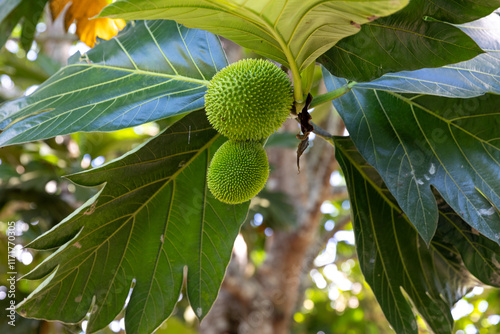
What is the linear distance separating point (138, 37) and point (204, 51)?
20 centimetres

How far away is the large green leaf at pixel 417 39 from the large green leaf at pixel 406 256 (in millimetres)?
314

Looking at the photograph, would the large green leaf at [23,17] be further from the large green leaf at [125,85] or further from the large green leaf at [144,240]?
the large green leaf at [144,240]

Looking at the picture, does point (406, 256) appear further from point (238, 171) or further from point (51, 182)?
point (51, 182)

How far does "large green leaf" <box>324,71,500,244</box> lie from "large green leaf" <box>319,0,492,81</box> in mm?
213

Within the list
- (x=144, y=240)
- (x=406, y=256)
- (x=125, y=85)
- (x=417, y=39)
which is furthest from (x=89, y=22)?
(x=406, y=256)

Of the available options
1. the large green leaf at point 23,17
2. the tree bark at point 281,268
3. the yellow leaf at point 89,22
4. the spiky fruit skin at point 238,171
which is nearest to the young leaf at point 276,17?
the spiky fruit skin at point 238,171

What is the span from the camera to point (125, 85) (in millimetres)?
1153

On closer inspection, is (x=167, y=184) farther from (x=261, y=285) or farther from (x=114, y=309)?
(x=261, y=285)

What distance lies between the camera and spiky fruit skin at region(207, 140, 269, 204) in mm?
979

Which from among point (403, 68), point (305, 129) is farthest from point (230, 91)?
point (403, 68)

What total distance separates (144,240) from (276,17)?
2.28 ft

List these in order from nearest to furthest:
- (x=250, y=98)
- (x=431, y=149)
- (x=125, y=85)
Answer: (x=250, y=98)
(x=431, y=149)
(x=125, y=85)

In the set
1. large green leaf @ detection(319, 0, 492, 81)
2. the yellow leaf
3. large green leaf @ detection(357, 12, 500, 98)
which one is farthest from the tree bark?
large green leaf @ detection(319, 0, 492, 81)

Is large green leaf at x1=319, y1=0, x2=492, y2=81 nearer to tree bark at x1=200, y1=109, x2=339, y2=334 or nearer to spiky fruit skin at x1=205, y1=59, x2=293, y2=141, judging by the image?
spiky fruit skin at x1=205, y1=59, x2=293, y2=141
